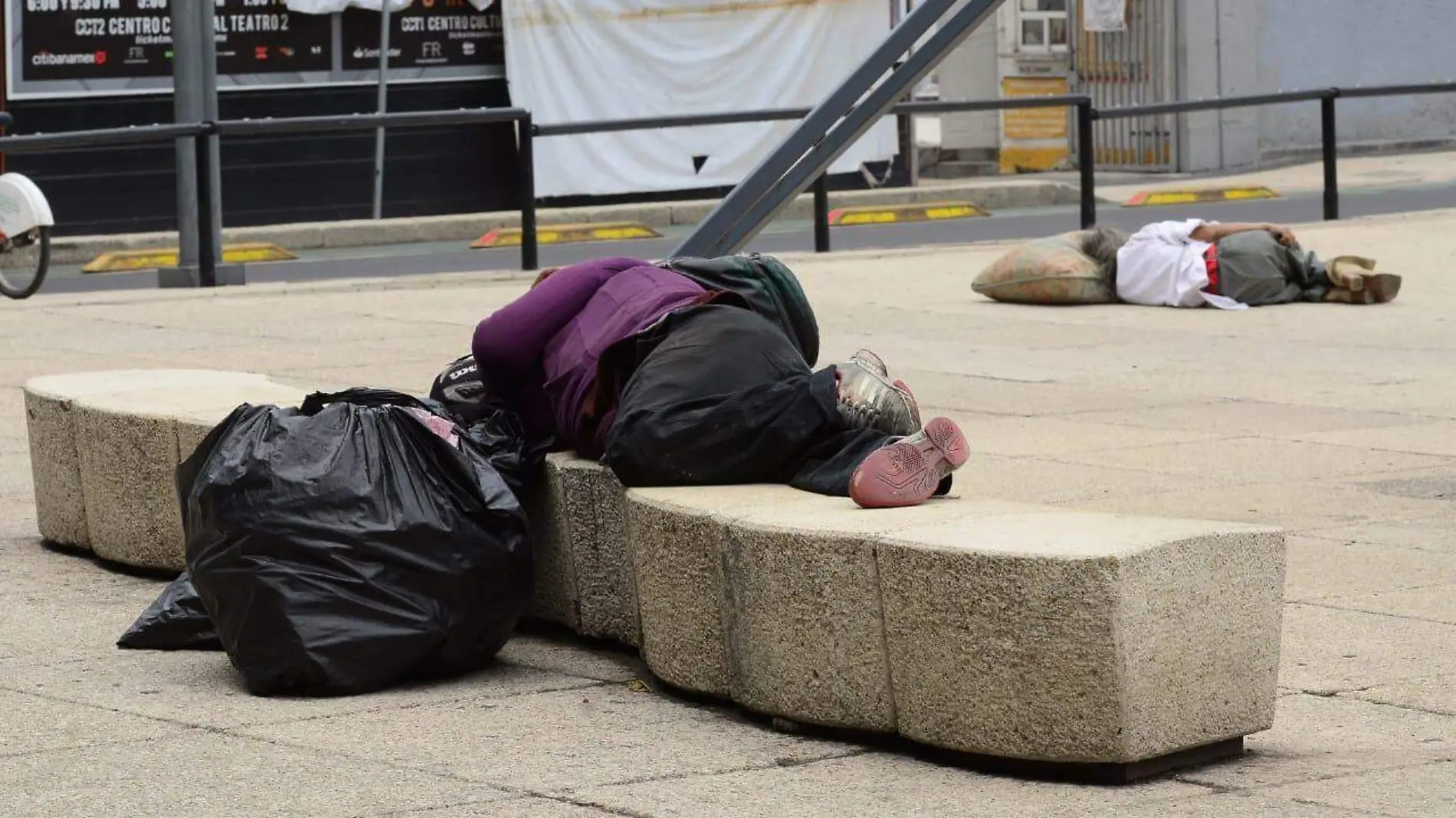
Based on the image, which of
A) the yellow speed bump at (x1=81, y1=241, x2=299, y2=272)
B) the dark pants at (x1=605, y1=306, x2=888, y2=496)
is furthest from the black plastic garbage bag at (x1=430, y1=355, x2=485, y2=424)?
the yellow speed bump at (x1=81, y1=241, x2=299, y2=272)

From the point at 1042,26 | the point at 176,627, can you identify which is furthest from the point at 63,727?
the point at 1042,26

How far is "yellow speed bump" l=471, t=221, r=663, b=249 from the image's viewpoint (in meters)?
19.1

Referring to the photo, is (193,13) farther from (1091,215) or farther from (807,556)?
(807,556)

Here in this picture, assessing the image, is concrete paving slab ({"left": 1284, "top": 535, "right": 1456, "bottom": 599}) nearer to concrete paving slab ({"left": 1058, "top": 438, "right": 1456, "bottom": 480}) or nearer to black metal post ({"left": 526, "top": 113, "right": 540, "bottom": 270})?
concrete paving slab ({"left": 1058, "top": 438, "right": 1456, "bottom": 480})

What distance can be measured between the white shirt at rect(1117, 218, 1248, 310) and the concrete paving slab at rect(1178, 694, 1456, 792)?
26.3ft

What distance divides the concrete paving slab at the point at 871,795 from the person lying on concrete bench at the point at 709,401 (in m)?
0.61

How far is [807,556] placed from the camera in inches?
176

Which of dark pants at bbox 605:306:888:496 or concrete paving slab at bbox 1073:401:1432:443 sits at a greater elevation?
dark pants at bbox 605:306:888:496

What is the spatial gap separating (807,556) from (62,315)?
978 cm


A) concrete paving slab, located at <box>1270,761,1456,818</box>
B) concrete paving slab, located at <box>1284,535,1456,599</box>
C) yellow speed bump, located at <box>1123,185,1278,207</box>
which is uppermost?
yellow speed bump, located at <box>1123,185,1278,207</box>

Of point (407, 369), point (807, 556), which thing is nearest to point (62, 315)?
point (407, 369)

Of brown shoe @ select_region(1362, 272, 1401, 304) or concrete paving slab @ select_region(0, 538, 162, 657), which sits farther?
brown shoe @ select_region(1362, 272, 1401, 304)

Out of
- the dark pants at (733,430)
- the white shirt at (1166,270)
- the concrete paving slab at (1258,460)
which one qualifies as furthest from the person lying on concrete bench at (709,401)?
the white shirt at (1166,270)

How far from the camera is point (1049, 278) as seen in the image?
13.0m
